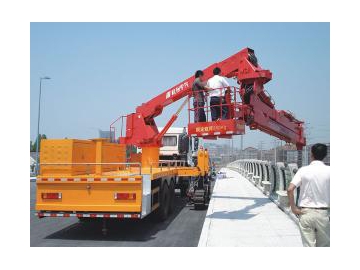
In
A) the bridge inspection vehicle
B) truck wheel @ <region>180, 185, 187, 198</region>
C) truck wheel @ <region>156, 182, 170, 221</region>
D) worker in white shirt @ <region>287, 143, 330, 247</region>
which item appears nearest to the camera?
worker in white shirt @ <region>287, 143, 330, 247</region>

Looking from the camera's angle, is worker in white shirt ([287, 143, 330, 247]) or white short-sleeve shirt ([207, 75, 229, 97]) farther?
white short-sleeve shirt ([207, 75, 229, 97])

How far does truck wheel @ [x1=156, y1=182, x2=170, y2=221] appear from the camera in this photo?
1019cm

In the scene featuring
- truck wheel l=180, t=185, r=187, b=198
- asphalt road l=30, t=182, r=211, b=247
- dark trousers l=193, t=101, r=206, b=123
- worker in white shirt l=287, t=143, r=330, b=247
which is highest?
dark trousers l=193, t=101, r=206, b=123

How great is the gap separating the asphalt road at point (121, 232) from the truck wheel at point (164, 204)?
17cm

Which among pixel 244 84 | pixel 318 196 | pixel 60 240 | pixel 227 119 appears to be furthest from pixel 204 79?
pixel 318 196

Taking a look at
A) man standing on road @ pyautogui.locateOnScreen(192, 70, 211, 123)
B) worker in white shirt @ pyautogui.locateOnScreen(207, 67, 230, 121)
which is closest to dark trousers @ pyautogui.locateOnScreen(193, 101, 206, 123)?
man standing on road @ pyautogui.locateOnScreen(192, 70, 211, 123)

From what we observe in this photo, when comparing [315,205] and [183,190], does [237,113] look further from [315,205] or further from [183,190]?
[183,190]

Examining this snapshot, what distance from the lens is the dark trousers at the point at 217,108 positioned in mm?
9413

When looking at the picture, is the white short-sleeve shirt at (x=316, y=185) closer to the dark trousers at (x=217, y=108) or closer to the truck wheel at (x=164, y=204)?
the dark trousers at (x=217, y=108)

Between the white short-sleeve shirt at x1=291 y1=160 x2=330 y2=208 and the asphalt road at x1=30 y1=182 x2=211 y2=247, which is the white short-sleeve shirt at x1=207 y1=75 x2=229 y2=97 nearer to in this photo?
the asphalt road at x1=30 y1=182 x2=211 y2=247

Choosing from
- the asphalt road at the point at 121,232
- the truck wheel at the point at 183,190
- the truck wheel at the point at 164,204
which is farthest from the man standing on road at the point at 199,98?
the truck wheel at the point at 183,190

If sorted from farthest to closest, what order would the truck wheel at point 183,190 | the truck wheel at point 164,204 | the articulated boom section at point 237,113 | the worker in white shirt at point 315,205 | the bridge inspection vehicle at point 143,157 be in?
the truck wheel at point 183,190 < the truck wheel at point 164,204 < the articulated boom section at point 237,113 < the bridge inspection vehicle at point 143,157 < the worker in white shirt at point 315,205

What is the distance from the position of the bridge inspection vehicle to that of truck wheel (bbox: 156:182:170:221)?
3 centimetres

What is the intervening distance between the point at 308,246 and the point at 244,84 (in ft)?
17.9
